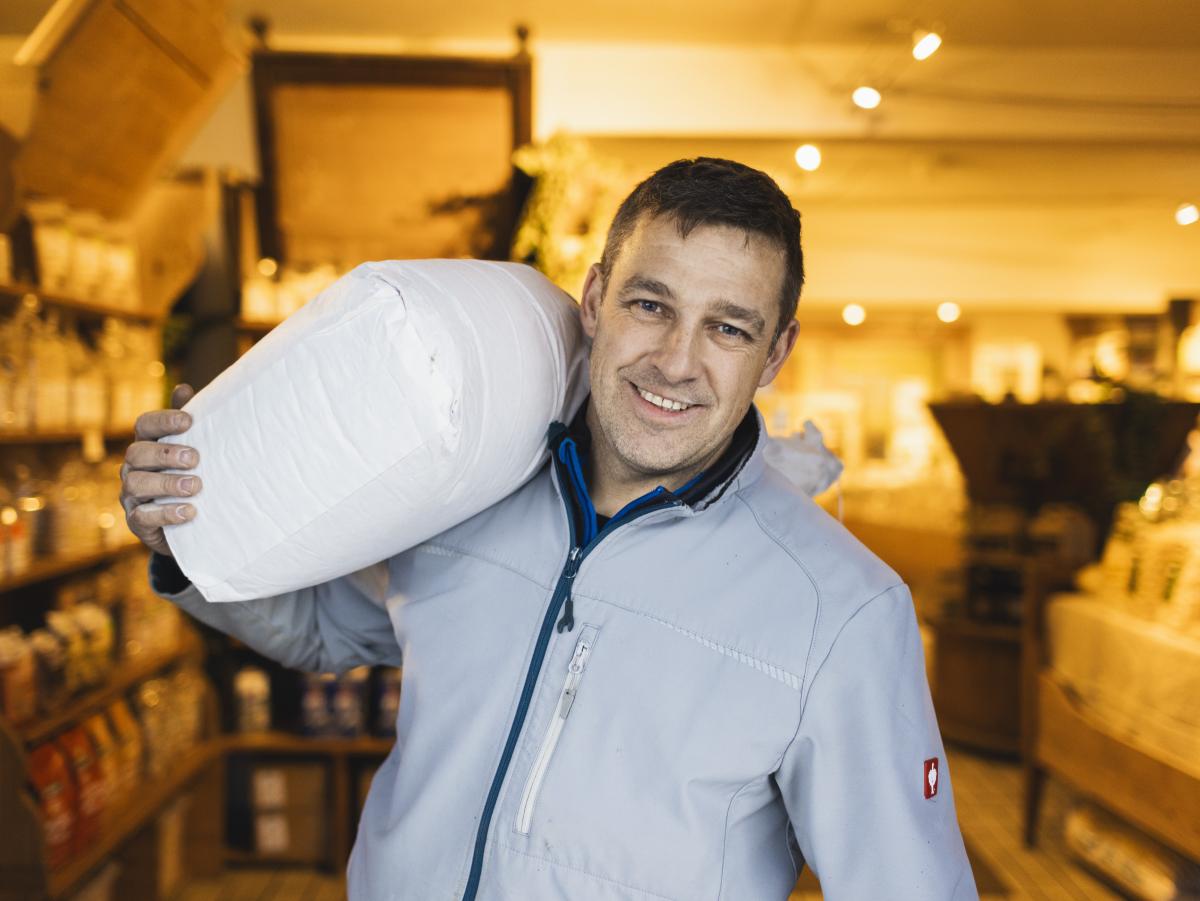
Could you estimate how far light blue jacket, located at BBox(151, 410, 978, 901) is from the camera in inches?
42.4

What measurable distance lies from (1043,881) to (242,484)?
125 inches

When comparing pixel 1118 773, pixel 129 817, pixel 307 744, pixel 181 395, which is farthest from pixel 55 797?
pixel 1118 773

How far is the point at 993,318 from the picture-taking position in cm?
884

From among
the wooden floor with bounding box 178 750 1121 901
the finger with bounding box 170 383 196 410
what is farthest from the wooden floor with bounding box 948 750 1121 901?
the finger with bounding box 170 383 196 410

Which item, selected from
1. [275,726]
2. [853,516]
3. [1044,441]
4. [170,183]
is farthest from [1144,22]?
[853,516]

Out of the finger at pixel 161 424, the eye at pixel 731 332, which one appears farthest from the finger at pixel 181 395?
the eye at pixel 731 332

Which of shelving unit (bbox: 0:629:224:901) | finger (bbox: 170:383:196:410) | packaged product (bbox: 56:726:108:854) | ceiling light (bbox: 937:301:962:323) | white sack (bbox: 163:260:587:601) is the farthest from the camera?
ceiling light (bbox: 937:301:962:323)

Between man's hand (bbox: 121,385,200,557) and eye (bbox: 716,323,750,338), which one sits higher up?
eye (bbox: 716,323,750,338)

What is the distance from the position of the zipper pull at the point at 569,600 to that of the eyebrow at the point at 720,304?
0.33 m

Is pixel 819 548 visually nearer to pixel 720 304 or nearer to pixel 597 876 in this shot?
pixel 720 304

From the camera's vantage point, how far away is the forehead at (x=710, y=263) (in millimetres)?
1220

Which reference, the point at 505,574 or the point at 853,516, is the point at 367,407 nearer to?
the point at 505,574

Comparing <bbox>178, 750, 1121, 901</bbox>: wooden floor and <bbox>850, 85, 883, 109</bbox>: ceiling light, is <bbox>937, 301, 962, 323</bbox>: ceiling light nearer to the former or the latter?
<bbox>850, 85, 883, 109</bbox>: ceiling light

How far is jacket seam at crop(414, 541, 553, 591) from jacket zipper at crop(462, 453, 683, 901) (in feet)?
0.11
